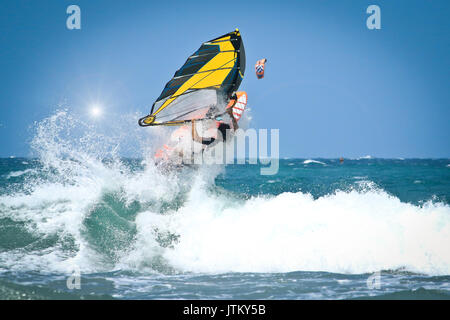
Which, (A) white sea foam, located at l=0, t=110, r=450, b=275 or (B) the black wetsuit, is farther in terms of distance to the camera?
(B) the black wetsuit

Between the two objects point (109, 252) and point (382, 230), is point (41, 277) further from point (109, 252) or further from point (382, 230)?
point (382, 230)

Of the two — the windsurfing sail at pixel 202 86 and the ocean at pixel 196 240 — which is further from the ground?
the windsurfing sail at pixel 202 86

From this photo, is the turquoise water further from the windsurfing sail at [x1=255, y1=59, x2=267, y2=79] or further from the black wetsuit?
the windsurfing sail at [x1=255, y1=59, x2=267, y2=79]

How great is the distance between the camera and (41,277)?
19.6 feet

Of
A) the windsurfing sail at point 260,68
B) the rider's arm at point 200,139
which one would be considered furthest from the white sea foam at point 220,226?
the windsurfing sail at point 260,68

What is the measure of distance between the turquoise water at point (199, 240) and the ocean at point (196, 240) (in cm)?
3

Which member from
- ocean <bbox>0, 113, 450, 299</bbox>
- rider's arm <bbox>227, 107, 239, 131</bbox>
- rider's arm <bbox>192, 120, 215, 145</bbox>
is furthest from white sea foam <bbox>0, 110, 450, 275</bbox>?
rider's arm <bbox>227, 107, 239, 131</bbox>

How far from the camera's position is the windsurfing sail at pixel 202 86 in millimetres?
8289

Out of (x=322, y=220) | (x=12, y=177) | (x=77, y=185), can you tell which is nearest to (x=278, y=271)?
(x=322, y=220)

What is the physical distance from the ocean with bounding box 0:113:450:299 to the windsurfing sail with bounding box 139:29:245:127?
2.41 metres

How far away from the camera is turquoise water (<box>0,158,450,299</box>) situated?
5785 millimetres

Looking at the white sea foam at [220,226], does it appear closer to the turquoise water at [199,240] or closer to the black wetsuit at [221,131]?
the turquoise water at [199,240]

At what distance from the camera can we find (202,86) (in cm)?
833
